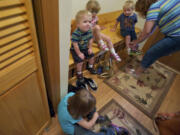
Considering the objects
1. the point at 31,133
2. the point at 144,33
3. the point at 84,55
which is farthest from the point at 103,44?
the point at 31,133

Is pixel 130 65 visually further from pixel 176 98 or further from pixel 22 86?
pixel 22 86

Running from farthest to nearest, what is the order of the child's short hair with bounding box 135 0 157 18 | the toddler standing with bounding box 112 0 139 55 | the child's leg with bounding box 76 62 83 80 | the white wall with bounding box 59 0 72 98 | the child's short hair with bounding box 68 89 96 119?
1. the toddler standing with bounding box 112 0 139 55
2. the child's leg with bounding box 76 62 83 80
3. the child's short hair with bounding box 135 0 157 18
4. the child's short hair with bounding box 68 89 96 119
5. the white wall with bounding box 59 0 72 98

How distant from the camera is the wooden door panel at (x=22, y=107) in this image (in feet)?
1.75

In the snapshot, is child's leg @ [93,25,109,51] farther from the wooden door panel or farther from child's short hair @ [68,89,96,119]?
the wooden door panel

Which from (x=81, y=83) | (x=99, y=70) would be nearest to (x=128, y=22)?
(x=99, y=70)

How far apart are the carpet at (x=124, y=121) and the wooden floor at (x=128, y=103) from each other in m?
0.05

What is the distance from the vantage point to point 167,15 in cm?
104

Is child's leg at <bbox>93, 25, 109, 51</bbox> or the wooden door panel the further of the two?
child's leg at <bbox>93, 25, 109, 51</bbox>

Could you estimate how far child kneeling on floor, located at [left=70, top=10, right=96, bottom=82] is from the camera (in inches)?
43.4

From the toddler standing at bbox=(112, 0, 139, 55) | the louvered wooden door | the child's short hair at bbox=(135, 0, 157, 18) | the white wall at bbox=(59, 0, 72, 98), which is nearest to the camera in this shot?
the louvered wooden door

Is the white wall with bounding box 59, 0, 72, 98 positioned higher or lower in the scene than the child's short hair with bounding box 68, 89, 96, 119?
higher

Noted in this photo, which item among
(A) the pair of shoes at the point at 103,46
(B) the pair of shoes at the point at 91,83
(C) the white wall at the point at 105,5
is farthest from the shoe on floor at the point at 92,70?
(C) the white wall at the point at 105,5

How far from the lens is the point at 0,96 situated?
48 cm

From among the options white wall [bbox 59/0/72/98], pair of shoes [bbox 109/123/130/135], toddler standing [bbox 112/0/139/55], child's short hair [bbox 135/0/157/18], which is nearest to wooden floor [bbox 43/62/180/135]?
pair of shoes [bbox 109/123/130/135]
